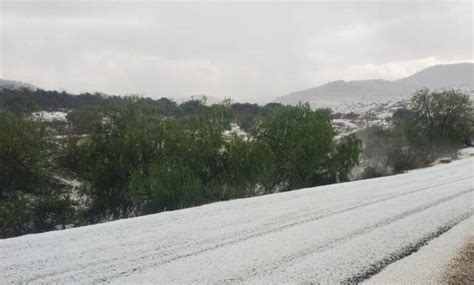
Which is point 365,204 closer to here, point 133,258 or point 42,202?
point 133,258

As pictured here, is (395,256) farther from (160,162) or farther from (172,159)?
(160,162)

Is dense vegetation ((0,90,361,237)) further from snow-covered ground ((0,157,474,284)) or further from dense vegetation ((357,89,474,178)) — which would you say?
dense vegetation ((357,89,474,178))

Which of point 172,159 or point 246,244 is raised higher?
point 172,159

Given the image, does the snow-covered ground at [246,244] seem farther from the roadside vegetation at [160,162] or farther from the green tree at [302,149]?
the green tree at [302,149]

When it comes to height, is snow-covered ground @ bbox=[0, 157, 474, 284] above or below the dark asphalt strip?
above

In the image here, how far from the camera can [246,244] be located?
634cm

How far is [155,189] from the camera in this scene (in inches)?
557

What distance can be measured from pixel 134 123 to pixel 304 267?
1502 centimetres

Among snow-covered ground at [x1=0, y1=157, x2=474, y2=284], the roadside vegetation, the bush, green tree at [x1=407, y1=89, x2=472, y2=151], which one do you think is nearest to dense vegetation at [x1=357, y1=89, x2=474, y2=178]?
green tree at [x1=407, y1=89, x2=472, y2=151]

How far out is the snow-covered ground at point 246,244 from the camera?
5.18m

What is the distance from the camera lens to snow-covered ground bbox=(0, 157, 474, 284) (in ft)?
17.0

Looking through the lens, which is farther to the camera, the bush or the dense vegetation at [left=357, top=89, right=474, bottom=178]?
the dense vegetation at [left=357, top=89, right=474, bottom=178]

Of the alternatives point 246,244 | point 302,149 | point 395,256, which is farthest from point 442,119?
point 246,244

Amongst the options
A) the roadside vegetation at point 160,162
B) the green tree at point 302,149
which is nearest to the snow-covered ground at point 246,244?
the roadside vegetation at point 160,162
